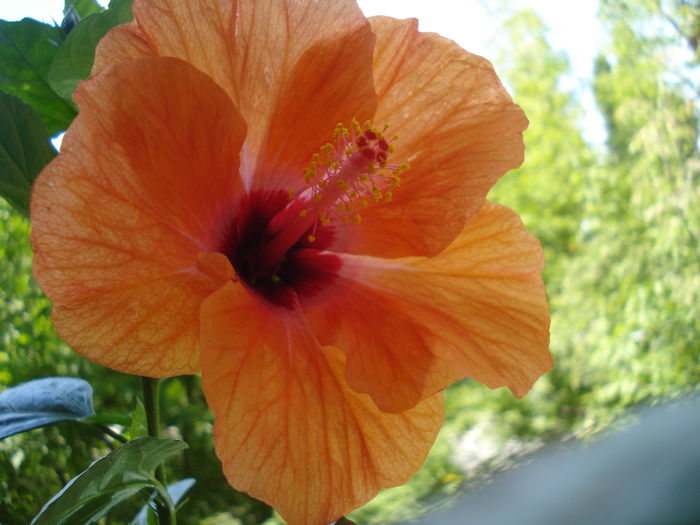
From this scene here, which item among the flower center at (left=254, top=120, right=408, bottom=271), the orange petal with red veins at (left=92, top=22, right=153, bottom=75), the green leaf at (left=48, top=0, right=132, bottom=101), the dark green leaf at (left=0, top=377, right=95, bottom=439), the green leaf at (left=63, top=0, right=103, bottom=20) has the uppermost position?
the green leaf at (left=63, top=0, right=103, bottom=20)

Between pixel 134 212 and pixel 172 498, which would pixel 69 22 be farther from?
pixel 172 498

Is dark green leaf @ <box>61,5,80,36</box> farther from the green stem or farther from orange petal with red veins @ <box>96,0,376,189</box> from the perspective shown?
the green stem

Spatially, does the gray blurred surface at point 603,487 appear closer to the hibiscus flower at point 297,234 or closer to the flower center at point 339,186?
the hibiscus flower at point 297,234

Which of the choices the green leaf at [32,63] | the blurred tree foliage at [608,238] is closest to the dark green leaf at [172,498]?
the green leaf at [32,63]

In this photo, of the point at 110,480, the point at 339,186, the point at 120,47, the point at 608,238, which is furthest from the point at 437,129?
the point at 608,238

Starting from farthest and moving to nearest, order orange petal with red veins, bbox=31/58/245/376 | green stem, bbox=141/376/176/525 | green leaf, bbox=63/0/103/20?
1. green leaf, bbox=63/0/103/20
2. green stem, bbox=141/376/176/525
3. orange petal with red veins, bbox=31/58/245/376

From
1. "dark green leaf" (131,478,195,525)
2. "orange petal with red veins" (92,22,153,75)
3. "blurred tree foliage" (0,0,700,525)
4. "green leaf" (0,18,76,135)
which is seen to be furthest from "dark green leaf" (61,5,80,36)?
"blurred tree foliage" (0,0,700,525)
